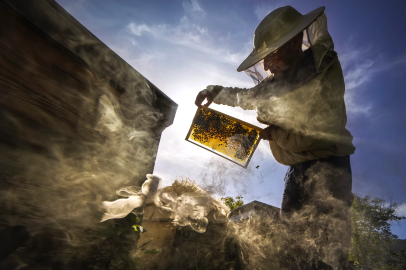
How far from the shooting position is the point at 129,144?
1.53 meters

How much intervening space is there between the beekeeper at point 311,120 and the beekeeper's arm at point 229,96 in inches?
16.7

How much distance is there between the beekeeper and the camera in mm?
1993

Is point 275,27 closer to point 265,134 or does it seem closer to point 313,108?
point 313,108

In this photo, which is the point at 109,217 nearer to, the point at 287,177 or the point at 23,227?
the point at 23,227

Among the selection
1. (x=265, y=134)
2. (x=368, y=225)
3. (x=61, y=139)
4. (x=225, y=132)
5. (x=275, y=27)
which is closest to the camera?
(x=61, y=139)

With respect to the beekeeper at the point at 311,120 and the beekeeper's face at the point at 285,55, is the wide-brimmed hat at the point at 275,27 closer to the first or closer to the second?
the beekeeper at the point at 311,120

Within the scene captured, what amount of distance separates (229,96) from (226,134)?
617 millimetres

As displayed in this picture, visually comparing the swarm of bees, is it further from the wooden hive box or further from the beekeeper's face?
the wooden hive box

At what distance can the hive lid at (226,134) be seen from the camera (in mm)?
2893

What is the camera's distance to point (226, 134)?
9.75 ft

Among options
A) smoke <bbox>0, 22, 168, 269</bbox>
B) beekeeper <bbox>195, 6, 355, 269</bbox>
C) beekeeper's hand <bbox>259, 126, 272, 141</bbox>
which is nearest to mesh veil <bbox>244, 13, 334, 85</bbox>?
beekeeper <bbox>195, 6, 355, 269</bbox>

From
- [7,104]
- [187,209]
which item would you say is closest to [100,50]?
[7,104]

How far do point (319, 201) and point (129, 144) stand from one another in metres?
2.16

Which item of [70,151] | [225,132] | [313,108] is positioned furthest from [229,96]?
[70,151]
